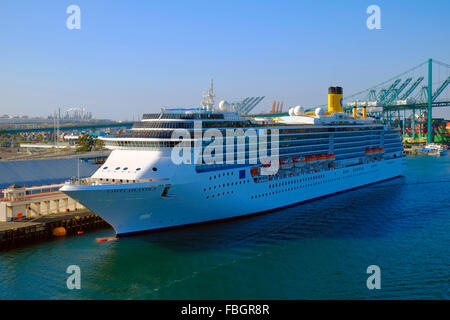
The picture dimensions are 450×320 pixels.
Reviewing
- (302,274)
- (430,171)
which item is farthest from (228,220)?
(430,171)

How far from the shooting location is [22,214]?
88.5 feet

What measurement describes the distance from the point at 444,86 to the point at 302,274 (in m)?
106

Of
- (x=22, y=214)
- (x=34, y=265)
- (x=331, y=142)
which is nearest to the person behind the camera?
(x=34, y=265)

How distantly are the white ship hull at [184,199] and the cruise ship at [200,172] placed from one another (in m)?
0.05

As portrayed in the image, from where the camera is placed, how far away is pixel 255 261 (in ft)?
67.6

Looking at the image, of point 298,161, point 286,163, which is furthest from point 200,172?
point 298,161

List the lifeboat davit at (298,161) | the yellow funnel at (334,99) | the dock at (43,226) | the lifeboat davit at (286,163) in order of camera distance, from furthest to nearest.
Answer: the yellow funnel at (334,99)
the lifeboat davit at (298,161)
the lifeboat davit at (286,163)
the dock at (43,226)

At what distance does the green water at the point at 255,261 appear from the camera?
1753cm

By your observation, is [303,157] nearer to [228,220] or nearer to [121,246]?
[228,220]

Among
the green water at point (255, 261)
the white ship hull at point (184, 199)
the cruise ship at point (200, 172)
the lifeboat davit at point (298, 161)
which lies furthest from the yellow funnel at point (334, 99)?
the green water at point (255, 261)

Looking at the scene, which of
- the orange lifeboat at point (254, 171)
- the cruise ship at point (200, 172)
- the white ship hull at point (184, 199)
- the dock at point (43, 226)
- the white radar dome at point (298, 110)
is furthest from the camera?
the white radar dome at point (298, 110)

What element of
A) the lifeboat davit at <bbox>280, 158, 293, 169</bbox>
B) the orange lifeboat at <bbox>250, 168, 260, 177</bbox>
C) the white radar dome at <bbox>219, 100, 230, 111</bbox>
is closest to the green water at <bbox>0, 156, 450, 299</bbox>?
the orange lifeboat at <bbox>250, 168, 260, 177</bbox>

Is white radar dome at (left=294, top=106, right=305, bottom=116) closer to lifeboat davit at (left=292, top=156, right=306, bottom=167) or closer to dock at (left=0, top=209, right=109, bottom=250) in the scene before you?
lifeboat davit at (left=292, top=156, right=306, bottom=167)

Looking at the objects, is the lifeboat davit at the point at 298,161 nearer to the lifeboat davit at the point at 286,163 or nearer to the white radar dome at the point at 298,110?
the lifeboat davit at the point at 286,163
